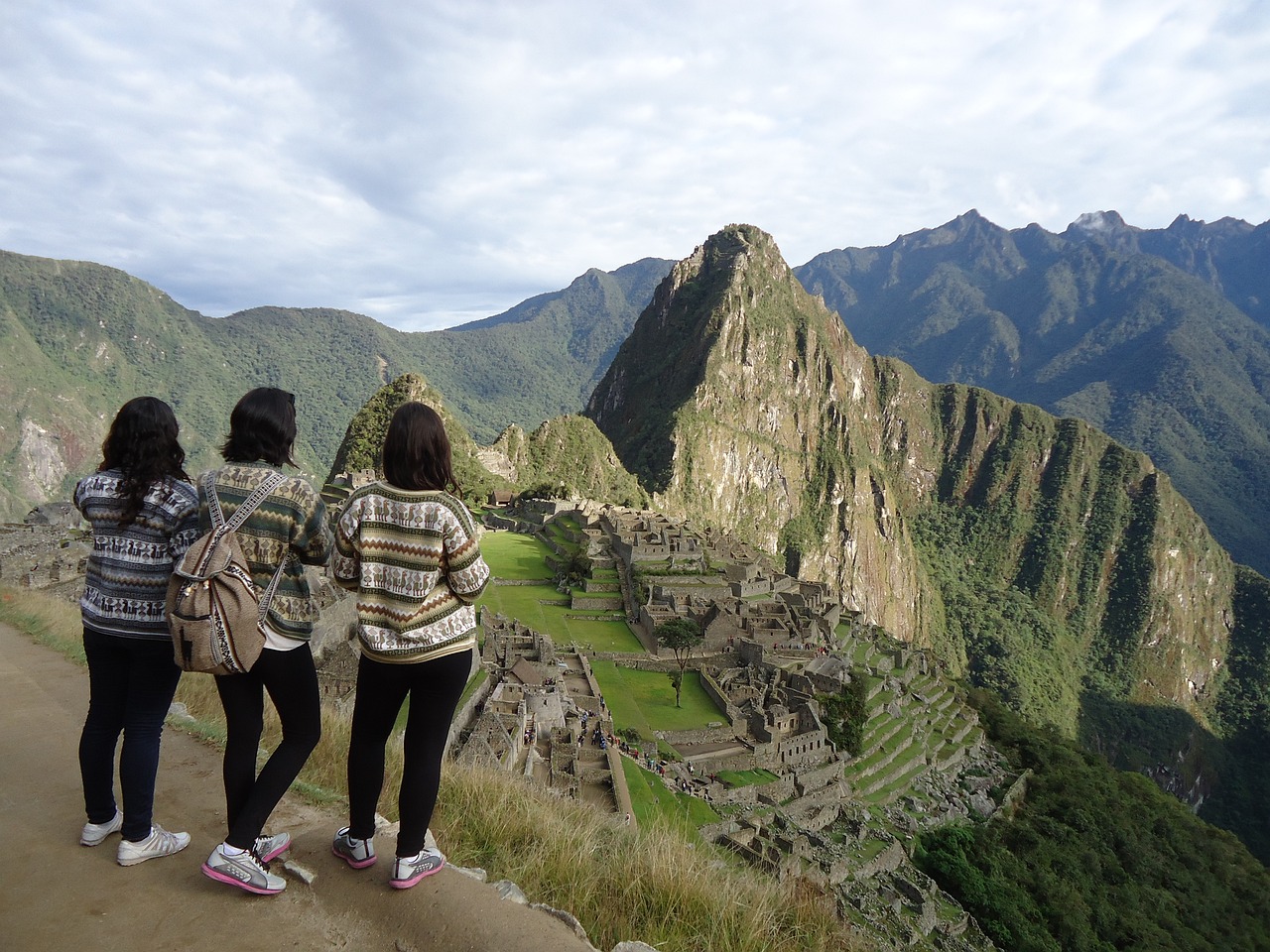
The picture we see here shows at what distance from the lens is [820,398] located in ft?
461

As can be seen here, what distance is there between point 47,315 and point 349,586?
175794 millimetres

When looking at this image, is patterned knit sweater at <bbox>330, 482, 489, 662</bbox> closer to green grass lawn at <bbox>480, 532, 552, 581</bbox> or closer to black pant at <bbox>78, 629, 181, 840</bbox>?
black pant at <bbox>78, 629, 181, 840</bbox>

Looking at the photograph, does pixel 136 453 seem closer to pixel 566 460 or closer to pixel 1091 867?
pixel 1091 867

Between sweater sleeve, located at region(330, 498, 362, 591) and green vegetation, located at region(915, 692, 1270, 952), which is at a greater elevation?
sweater sleeve, located at region(330, 498, 362, 591)

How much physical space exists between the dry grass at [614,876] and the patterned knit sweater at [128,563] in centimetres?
183

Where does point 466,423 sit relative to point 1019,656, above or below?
above

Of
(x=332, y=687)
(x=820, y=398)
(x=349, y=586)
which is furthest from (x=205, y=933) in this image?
(x=820, y=398)

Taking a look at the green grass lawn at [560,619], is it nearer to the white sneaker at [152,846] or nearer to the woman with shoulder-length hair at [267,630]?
the white sneaker at [152,846]

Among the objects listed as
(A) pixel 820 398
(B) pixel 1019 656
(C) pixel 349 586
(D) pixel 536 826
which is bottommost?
(B) pixel 1019 656

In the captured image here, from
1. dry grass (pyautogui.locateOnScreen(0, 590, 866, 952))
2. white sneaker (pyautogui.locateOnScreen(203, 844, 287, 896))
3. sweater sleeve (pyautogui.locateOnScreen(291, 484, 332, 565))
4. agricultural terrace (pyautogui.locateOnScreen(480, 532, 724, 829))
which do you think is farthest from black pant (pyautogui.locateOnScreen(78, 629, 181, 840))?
agricultural terrace (pyautogui.locateOnScreen(480, 532, 724, 829))

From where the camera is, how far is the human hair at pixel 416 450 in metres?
3.34

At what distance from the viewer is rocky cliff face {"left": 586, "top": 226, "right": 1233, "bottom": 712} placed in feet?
387

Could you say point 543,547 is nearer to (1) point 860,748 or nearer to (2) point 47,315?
(1) point 860,748

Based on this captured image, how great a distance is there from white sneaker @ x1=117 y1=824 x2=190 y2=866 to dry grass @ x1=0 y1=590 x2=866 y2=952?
99 centimetres
